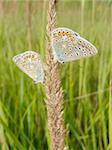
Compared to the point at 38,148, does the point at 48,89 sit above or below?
above

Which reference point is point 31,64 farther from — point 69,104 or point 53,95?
point 69,104

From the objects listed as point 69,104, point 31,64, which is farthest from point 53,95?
point 69,104

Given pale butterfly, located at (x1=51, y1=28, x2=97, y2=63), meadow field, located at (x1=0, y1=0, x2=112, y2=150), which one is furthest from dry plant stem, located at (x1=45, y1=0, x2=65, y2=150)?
meadow field, located at (x1=0, y1=0, x2=112, y2=150)

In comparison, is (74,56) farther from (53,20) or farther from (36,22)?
(36,22)

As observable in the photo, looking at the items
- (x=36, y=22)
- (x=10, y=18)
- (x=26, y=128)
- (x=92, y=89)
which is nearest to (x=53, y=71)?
(x=26, y=128)

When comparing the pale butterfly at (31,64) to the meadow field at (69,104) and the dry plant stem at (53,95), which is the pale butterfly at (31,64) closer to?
the dry plant stem at (53,95)

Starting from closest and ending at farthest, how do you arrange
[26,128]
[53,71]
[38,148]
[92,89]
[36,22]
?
[53,71]
[38,148]
[26,128]
[92,89]
[36,22]

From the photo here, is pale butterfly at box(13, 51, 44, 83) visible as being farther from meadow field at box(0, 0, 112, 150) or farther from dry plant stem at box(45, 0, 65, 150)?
meadow field at box(0, 0, 112, 150)
